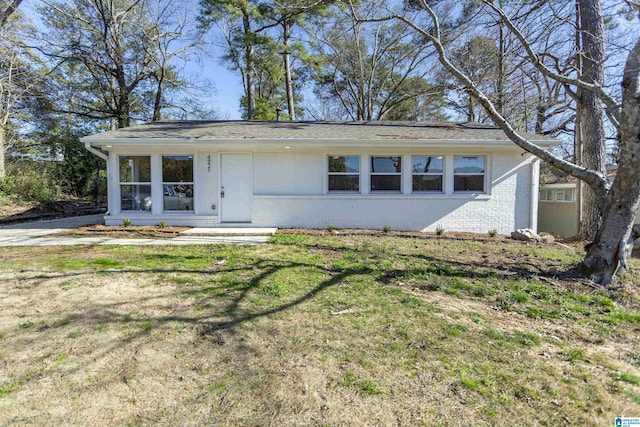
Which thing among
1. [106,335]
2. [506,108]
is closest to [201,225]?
[106,335]

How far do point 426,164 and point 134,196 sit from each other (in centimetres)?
904

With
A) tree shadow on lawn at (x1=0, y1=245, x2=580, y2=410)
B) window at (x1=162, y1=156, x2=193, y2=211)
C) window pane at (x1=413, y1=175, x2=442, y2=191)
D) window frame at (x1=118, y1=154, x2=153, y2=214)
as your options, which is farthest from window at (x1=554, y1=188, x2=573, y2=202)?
window frame at (x1=118, y1=154, x2=153, y2=214)

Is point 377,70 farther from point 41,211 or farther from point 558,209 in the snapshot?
point 41,211

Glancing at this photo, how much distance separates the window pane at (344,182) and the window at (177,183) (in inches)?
170

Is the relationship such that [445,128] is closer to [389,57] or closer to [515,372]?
[515,372]

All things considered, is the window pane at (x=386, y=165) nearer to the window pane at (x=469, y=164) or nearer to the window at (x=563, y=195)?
the window pane at (x=469, y=164)

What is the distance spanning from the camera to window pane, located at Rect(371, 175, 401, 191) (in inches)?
391

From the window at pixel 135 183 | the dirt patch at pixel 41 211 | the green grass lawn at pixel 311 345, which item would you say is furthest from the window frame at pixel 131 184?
the green grass lawn at pixel 311 345

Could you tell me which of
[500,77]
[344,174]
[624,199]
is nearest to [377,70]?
[500,77]

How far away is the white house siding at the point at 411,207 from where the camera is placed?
9711 mm

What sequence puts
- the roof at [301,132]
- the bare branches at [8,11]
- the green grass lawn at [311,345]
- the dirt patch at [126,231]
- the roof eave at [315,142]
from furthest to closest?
the bare branches at [8,11]
the roof at [301,132]
the roof eave at [315,142]
the dirt patch at [126,231]
the green grass lawn at [311,345]

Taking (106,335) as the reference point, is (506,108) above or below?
above

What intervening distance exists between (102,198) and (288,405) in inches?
832

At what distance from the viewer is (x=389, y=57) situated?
21.4m
